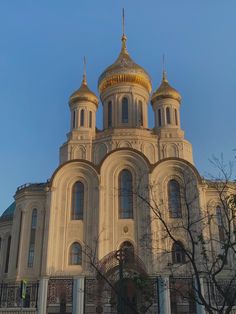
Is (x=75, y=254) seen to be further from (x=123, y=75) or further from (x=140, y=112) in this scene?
(x=123, y=75)

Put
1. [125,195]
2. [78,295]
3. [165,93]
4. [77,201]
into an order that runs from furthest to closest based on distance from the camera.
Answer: [165,93], [77,201], [125,195], [78,295]

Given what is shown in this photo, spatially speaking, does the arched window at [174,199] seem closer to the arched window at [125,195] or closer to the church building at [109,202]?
the church building at [109,202]

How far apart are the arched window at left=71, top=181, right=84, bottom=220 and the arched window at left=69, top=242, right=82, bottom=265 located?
5.43 feet

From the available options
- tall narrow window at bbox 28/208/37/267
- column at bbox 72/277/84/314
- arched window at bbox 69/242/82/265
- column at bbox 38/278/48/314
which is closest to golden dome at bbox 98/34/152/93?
tall narrow window at bbox 28/208/37/267

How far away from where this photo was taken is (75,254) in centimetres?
2333

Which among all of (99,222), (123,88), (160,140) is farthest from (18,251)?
(123,88)

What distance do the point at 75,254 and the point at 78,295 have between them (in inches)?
284

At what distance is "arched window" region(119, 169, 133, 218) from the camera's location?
24094 mm

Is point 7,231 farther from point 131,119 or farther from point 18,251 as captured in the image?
point 131,119

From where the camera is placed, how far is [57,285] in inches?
653

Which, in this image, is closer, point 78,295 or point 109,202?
point 78,295

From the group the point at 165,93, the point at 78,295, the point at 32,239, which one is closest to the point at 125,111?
the point at 165,93

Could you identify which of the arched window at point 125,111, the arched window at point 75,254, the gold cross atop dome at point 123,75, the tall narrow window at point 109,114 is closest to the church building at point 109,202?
the arched window at point 75,254

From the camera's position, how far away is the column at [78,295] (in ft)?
52.3
